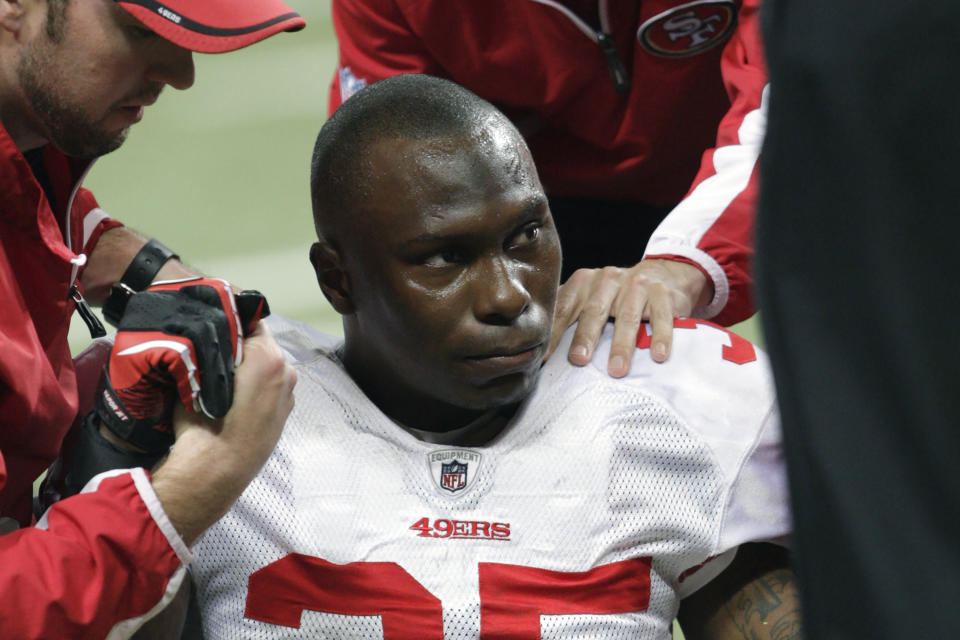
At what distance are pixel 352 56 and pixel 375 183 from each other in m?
0.69

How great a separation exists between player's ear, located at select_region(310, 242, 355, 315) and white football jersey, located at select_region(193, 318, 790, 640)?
0.38ft

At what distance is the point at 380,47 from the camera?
1965 mm

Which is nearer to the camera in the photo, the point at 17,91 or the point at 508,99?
the point at 17,91

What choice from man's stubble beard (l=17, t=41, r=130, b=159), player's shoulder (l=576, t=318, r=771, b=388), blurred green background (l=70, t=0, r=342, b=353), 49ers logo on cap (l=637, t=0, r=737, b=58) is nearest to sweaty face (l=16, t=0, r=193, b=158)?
man's stubble beard (l=17, t=41, r=130, b=159)

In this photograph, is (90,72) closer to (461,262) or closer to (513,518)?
(461,262)

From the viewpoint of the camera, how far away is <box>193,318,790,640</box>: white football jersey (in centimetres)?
129

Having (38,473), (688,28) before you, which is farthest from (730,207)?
(38,473)

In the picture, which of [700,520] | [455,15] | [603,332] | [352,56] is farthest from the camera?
[352,56]

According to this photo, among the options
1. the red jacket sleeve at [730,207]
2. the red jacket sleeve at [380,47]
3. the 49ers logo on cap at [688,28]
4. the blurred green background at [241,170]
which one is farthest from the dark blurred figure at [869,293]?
the blurred green background at [241,170]

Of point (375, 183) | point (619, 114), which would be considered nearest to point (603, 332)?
point (375, 183)

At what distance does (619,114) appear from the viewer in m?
1.93

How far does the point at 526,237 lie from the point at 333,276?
0.23 m

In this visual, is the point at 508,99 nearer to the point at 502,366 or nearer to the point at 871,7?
the point at 502,366

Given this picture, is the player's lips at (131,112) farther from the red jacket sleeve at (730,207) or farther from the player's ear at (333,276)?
the red jacket sleeve at (730,207)
